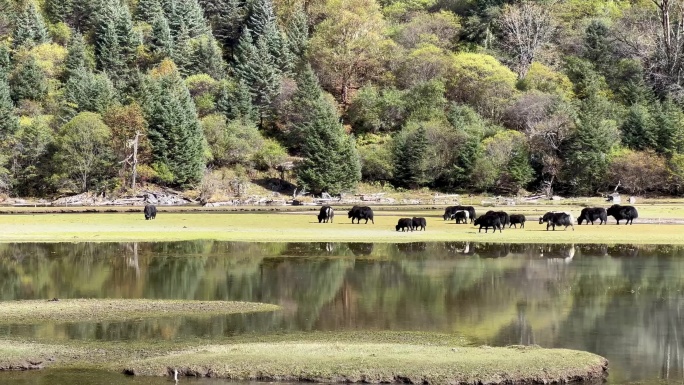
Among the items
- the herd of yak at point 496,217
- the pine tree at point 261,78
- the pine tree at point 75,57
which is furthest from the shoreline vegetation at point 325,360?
the pine tree at point 75,57

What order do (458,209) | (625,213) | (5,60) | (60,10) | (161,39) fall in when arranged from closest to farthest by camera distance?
(625,213), (458,209), (5,60), (161,39), (60,10)

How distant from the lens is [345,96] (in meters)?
123

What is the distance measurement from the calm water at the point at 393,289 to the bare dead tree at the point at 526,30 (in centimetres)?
8577

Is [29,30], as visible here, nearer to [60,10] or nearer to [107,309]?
[60,10]

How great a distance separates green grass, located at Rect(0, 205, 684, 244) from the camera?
43.4 metres

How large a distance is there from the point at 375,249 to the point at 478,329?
18.7 metres

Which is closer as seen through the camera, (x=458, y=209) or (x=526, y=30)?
(x=458, y=209)

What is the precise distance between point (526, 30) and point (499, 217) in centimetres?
8280

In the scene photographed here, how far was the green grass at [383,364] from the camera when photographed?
1617cm

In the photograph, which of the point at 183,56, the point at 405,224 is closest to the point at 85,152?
the point at 183,56

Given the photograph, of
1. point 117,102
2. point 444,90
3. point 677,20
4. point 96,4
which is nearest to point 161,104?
point 117,102

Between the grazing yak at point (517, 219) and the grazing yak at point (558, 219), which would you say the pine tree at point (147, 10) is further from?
the grazing yak at point (558, 219)

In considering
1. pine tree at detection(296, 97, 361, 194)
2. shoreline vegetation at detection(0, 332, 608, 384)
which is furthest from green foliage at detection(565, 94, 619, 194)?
shoreline vegetation at detection(0, 332, 608, 384)

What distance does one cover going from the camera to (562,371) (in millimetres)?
16375
